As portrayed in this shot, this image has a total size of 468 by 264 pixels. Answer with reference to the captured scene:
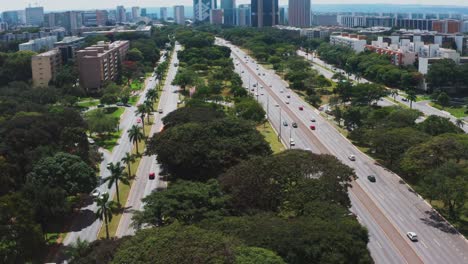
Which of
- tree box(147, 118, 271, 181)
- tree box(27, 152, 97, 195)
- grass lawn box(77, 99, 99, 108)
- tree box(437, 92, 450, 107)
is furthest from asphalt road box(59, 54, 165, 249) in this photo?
tree box(437, 92, 450, 107)

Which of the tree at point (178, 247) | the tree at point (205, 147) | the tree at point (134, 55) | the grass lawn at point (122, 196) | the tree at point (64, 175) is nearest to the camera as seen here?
the tree at point (178, 247)

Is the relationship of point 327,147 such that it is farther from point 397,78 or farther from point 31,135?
point 397,78

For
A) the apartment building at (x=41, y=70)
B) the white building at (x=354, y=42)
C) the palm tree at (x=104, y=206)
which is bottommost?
the palm tree at (x=104, y=206)

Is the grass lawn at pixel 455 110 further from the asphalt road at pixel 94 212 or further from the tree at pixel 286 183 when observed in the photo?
the tree at pixel 286 183

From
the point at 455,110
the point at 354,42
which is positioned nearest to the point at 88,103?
the point at 455,110

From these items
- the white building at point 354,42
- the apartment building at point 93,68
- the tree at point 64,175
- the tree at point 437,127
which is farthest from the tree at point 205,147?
the white building at point 354,42

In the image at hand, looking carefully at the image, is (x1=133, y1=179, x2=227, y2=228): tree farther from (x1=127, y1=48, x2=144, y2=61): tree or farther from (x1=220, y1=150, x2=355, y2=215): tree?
(x1=127, y1=48, x2=144, y2=61): tree
